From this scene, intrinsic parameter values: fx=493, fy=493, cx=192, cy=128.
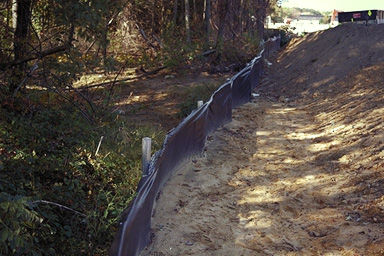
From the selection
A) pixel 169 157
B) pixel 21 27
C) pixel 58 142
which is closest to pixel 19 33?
pixel 21 27

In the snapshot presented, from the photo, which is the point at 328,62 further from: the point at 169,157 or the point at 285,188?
the point at 169,157

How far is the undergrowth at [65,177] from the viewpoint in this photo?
16.2 ft

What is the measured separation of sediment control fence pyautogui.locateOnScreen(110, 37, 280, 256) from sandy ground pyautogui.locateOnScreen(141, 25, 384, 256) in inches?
9.4

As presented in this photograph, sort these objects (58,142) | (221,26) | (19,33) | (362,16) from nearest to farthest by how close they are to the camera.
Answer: (58,142)
(19,33)
(221,26)
(362,16)

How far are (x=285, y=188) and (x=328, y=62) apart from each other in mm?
12936

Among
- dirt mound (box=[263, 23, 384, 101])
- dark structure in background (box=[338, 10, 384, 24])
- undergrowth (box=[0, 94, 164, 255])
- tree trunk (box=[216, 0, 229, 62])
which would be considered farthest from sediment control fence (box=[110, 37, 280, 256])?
dark structure in background (box=[338, 10, 384, 24])

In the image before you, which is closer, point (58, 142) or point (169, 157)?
point (169, 157)

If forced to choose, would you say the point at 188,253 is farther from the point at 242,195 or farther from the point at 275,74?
the point at 275,74

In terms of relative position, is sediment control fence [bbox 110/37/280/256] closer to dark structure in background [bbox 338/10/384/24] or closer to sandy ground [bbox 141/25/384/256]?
sandy ground [bbox 141/25/384/256]

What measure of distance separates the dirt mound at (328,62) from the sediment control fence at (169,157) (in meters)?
4.14

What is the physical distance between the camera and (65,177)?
666 centimetres

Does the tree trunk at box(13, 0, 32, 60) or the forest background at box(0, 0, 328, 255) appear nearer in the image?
the forest background at box(0, 0, 328, 255)

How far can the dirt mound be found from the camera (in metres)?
17.0

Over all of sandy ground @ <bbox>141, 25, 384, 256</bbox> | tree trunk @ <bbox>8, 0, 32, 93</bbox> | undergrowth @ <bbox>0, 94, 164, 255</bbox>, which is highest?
Result: tree trunk @ <bbox>8, 0, 32, 93</bbox>
